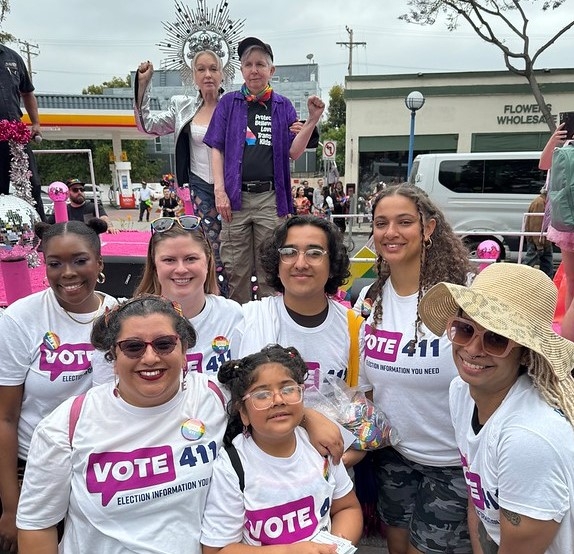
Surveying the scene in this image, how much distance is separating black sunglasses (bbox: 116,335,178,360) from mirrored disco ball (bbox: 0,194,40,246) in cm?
215

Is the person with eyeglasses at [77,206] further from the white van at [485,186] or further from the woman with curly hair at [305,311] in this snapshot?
the white van at [485,186]

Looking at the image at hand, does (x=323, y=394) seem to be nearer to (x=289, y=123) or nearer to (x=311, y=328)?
(x=311, y=328)

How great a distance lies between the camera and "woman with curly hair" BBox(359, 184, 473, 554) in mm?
2121

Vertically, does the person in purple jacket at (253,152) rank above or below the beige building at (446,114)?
below

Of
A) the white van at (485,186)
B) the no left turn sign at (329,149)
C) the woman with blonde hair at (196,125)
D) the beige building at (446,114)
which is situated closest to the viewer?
the woman with blonde hair at (196,125)

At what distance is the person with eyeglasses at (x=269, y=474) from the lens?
1693 millimetres

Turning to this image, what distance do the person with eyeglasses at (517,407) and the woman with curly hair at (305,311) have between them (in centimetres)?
67

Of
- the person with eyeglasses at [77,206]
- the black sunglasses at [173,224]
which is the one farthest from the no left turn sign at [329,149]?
the black sunglasses at [173,224]

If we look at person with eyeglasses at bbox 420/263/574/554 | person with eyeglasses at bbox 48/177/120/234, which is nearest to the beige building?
person with eyeglasses at bbox 48/177/120/234

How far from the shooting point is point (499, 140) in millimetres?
20406

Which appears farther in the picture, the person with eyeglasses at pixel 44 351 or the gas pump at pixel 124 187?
the gas pump at pixel 124 187

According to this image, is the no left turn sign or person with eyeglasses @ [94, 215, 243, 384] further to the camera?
the no left turn sign

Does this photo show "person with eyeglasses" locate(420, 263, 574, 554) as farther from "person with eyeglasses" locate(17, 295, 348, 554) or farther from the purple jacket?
the purple jacket

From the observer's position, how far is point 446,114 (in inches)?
806
